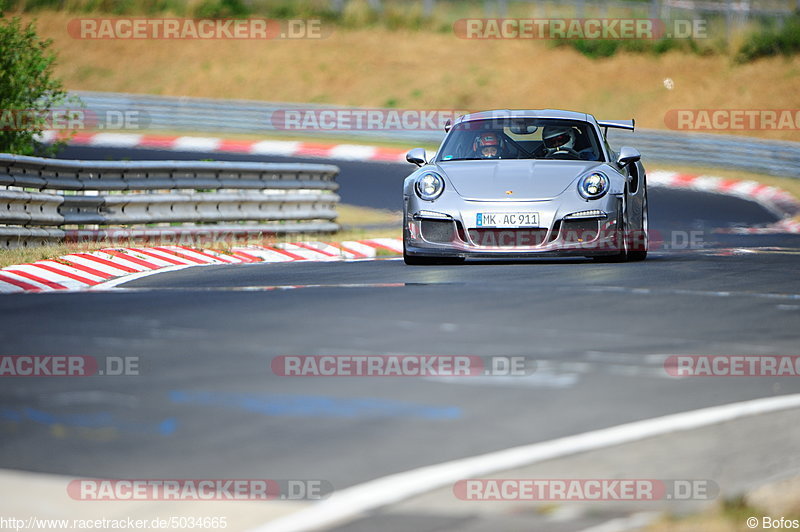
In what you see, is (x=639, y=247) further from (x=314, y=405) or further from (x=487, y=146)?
(x=314, y=405)

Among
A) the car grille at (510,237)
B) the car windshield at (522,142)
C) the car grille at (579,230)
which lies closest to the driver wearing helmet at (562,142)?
the car windshield at (522,142)

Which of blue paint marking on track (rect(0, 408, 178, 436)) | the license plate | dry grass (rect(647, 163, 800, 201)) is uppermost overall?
dry grass (rect(647, 163, 800, 201))

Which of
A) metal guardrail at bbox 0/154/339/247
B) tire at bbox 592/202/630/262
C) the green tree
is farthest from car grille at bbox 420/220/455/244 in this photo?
the green tree

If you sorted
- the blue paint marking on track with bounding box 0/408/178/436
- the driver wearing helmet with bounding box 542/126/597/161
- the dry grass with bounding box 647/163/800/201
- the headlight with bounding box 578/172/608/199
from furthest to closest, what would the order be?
the dry grass with bounding box 647/163/800/201
the driver wearing helmet with bounding box 542/126/597/161
the headlight with bounding box 578/172/608/199
the blue paint marking on track with bounding box 0/408/178/436

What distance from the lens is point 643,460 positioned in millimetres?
4938

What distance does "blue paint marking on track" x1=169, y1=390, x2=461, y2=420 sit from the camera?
18.5 feet

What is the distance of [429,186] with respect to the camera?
11758 millimetres

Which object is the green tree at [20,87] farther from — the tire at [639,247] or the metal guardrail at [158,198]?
the tire at [639,247]

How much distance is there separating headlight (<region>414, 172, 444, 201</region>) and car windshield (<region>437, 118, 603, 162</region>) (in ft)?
2.61

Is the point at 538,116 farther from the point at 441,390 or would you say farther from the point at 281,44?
the point at 281,44

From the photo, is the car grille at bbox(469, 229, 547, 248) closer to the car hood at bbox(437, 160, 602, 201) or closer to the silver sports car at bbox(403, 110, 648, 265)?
the silver sports car at bbox(403, 110, 648, 265)

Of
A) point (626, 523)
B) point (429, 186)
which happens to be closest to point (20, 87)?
point (429, 186)

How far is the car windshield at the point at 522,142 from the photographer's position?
41.2ft

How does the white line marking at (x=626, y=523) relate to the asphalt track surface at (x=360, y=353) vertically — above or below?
below
